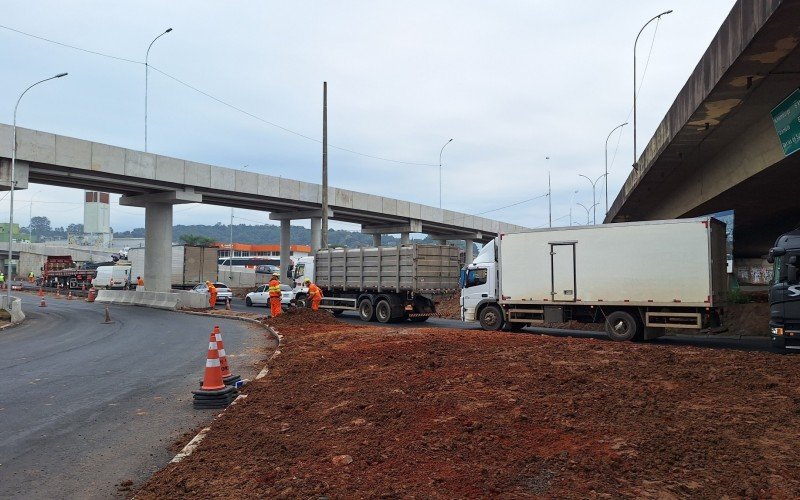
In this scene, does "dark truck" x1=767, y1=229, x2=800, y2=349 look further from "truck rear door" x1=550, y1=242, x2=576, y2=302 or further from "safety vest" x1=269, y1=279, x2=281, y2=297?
"safety vest" x1=269, y1=279, x2=281, y2=297

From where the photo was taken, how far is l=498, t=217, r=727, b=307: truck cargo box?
14398mm

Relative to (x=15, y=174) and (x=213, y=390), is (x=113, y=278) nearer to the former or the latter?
(x=15, y=174)

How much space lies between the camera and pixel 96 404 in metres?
8.45

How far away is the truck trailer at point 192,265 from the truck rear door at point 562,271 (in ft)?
101

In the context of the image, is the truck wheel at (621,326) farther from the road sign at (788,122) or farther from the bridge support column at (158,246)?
the bridge support column at (158,246)

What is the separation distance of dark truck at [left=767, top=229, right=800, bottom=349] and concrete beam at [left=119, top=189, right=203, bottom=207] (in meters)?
27.4

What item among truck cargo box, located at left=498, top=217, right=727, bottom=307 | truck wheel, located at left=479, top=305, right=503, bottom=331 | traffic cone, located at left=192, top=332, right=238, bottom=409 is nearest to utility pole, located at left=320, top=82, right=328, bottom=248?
truck wheel, located at left=479, top=305, right=503, bottom=331

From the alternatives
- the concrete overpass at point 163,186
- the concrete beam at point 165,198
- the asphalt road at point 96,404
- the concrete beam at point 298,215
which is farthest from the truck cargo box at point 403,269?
the concrete beam at point 298,215

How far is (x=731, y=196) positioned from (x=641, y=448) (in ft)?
50.9

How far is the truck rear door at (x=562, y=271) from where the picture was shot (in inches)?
637

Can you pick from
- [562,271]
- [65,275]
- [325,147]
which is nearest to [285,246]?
[325,147]

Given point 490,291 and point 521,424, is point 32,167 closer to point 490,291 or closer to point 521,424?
point 490,291

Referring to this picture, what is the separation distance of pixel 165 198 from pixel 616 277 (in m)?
24.7

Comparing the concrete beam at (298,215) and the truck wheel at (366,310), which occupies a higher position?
the concrete beam at (298,215)
